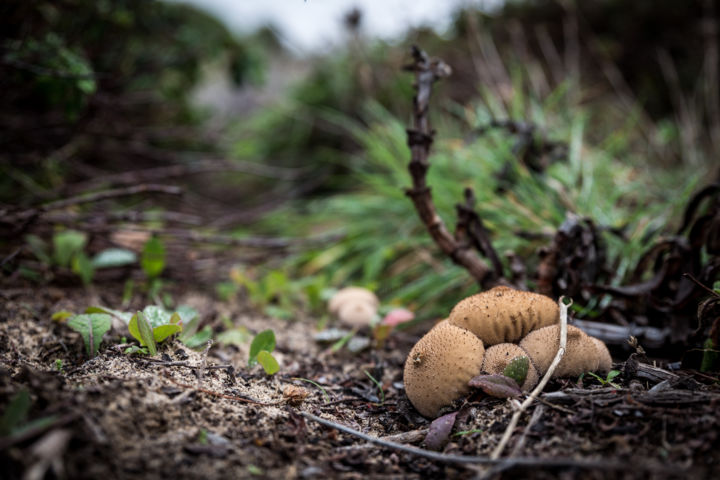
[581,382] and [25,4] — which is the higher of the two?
[25,4]

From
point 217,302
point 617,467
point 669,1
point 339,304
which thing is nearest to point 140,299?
point 217,302

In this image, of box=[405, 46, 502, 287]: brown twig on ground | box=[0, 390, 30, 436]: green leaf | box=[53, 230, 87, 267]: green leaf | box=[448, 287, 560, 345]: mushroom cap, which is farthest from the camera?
box=[53, 230, 87, 267]: green leaf

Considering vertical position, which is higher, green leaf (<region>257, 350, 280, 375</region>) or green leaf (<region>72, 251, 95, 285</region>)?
green leaf (<region>72, 251, 95, 285</region>)

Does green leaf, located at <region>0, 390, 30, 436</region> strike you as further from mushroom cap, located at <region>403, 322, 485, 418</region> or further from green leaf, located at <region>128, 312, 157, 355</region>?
mushroom cap, located at <region>403, 322, 485, 418</region>

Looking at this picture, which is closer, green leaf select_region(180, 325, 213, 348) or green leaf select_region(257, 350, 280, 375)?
green leaf select_region(257, 350, 280, 375)

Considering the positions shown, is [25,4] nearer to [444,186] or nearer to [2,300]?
[2,300]

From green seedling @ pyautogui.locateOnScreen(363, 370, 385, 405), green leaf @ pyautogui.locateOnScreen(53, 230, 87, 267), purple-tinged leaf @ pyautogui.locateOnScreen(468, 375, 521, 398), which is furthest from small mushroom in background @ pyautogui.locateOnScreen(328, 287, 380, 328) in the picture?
green leaf @ pyautogui.locateOnScreen(53, 230, 87, 267)

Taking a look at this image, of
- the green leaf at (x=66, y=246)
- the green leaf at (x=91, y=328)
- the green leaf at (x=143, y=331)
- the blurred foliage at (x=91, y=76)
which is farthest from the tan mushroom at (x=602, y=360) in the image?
the green leaf at (x=66, y=246)
